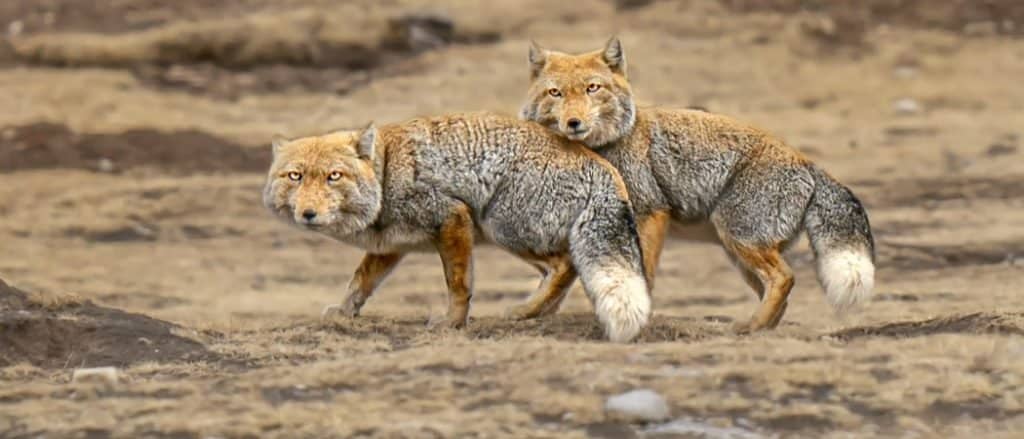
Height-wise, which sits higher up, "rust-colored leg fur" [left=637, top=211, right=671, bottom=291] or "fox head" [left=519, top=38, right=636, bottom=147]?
"fox head" [left=519, top=38, right=636, bottom=147]

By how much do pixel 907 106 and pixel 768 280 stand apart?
39.4 ft

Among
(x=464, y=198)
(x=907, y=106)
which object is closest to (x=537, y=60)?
(x=464, y=198)

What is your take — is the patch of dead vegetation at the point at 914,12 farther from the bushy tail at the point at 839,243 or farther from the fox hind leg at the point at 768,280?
the fox hind leg at the point at 768,280

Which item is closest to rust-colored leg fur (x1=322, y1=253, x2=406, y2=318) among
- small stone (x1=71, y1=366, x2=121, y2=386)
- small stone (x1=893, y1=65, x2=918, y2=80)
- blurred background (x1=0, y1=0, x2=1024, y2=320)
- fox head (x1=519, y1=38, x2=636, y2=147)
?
fox head (x1=519, y1=38, x2=636, y2=147)

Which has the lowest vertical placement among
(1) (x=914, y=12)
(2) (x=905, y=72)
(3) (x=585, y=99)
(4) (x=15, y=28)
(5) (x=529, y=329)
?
(2) (x=905, y=72)

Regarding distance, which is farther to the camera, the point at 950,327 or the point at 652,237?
the point at 652,237

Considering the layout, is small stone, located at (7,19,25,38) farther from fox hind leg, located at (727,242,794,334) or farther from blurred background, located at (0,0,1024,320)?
fox hind leg, located at (727,242,794,334)

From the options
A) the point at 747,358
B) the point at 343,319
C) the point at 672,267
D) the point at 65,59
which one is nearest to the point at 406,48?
the point at 65,59

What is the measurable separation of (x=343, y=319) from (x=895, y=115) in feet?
41.2

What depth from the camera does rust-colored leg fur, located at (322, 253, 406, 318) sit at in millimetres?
10461

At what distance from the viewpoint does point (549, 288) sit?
1015 centimetres

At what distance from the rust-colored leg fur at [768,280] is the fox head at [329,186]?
2.14 meters

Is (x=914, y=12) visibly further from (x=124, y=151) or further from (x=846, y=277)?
(x=846, y=277)

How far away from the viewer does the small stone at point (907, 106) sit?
2142cm
